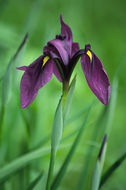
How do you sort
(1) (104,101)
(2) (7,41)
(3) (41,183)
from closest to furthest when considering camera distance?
1. (1) (104,101)
2. (3) (41,183)
3. (2) (7,41)

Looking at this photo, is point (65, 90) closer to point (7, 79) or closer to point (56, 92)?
point (7, 79)

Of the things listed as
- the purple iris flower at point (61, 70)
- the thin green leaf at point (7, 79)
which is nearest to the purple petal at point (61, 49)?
the purple iris flower at point (61, 70)

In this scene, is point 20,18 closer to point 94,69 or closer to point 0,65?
point 0,65

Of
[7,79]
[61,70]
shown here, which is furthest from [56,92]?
[61,70]

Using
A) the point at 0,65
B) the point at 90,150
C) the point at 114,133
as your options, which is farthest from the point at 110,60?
the point at 90,150

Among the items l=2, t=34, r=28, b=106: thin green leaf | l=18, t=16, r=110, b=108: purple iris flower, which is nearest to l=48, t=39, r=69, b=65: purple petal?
l=18, t=16, r=110, b=108: purple iris flower

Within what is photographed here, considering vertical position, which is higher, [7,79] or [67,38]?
[67,38]
